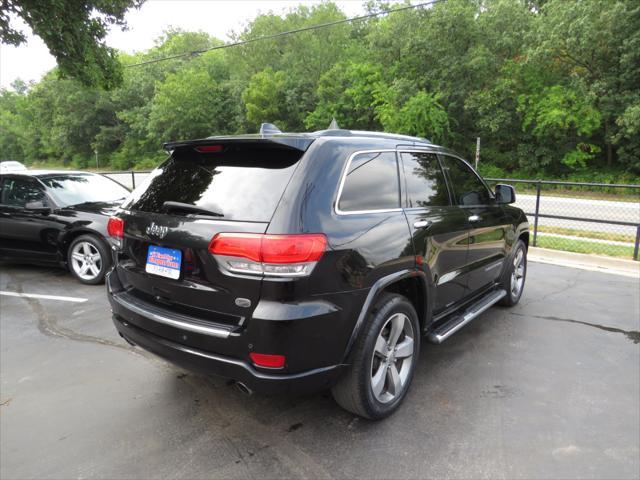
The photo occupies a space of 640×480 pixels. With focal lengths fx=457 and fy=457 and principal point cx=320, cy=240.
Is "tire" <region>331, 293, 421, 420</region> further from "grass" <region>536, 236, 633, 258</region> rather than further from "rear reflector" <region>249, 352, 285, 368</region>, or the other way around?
"grass" <region>536, 236, 633, 258</region>

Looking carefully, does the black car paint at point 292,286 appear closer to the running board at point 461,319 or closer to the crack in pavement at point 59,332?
the running board at point 461,319

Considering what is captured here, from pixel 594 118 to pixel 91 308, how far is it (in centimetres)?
2752

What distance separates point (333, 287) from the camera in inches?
98.2

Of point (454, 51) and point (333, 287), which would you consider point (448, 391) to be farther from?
point (454, 51)

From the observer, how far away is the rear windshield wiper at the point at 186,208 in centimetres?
262

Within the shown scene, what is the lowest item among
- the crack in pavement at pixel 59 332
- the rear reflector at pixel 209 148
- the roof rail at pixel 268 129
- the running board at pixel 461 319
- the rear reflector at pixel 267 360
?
the crack in pavement at pixel 59 332

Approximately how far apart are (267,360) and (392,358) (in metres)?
1.00


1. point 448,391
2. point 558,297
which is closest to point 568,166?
point 558,297

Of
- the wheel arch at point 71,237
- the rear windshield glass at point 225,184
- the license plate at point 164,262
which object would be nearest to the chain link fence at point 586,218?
the rear windshield glass at point 225,184

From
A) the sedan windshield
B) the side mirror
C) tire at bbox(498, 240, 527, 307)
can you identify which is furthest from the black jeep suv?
the sedan windshield

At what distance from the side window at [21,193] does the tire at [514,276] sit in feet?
19.6

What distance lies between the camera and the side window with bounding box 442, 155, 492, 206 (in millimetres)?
4000

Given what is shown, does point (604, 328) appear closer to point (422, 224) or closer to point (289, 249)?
point (422, 224)

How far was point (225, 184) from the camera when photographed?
2.73m
